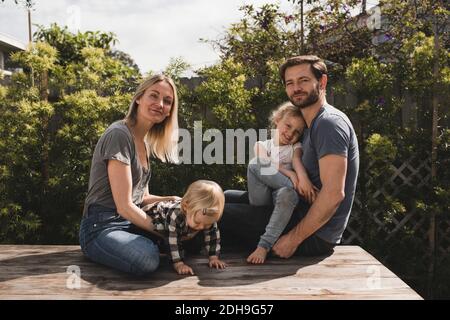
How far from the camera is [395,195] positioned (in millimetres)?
4090

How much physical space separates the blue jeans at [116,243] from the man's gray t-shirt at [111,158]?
6cm

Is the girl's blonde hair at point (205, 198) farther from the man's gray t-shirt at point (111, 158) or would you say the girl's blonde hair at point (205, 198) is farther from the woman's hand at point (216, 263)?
the man's gray t-shirt at point (111, 158)

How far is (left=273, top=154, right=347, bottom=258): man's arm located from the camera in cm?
239

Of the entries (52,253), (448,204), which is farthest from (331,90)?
(52,253)

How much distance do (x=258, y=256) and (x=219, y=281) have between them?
1.20ft

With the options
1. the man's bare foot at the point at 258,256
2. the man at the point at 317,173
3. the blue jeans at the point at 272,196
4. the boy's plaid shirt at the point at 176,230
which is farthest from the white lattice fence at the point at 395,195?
the boy's plaid shirt at the point at 176,230

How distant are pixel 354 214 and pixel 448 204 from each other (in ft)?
2.45

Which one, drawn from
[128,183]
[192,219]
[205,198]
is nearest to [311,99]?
[205,198]

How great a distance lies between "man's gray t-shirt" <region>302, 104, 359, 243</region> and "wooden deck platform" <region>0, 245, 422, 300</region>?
0.19m

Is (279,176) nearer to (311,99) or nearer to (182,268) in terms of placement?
(311,99)

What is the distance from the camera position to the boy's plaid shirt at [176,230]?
2412 millimetres

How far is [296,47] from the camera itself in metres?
6.68

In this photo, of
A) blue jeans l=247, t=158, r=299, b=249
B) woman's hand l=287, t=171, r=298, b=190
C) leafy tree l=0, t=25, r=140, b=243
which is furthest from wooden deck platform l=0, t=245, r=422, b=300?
leafy tree l=0, t=25, r=140, b=243

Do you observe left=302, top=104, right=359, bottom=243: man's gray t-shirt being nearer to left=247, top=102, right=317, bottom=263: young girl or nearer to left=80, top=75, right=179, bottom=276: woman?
left=247, top=102, right=317, bottom=263: young girl
